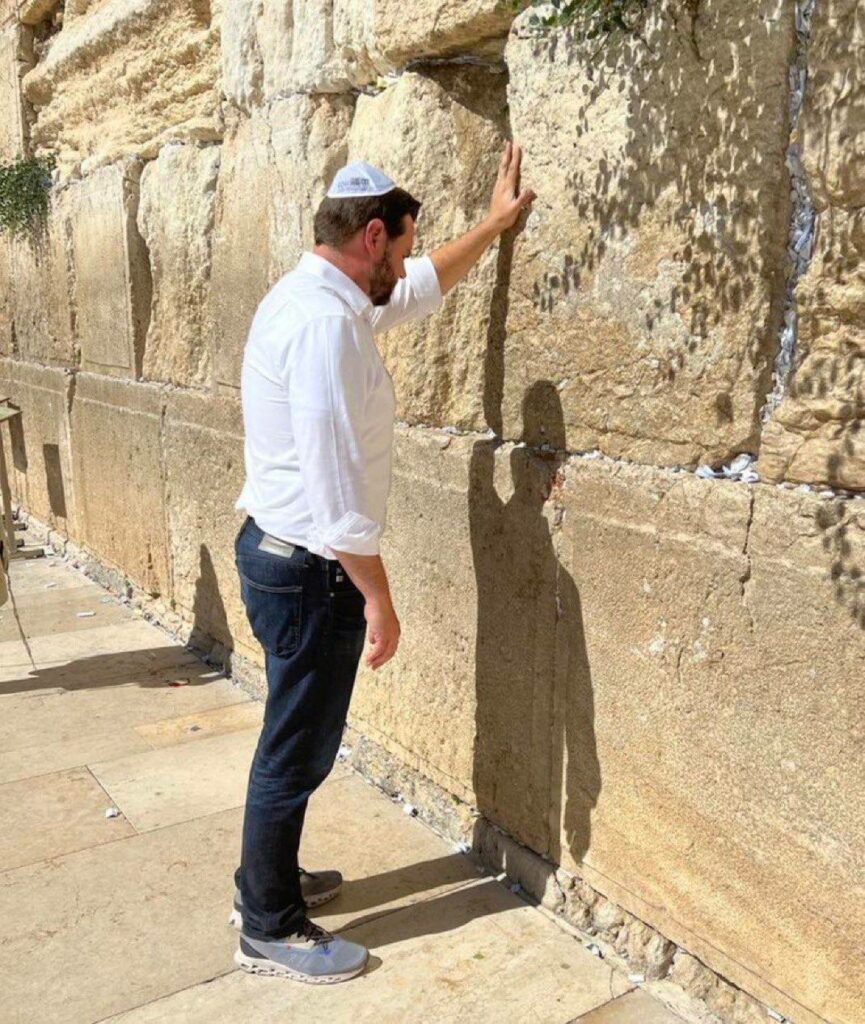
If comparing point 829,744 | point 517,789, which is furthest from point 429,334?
point 829,744

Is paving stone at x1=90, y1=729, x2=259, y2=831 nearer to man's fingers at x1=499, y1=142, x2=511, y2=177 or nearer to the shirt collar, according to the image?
the shirt collar

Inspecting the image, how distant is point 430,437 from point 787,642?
4.61 feet

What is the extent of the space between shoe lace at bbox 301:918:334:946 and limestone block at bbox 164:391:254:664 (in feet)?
6.32

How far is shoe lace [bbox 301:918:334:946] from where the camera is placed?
109 inches

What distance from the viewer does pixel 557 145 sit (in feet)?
8.82

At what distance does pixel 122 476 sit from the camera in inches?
235

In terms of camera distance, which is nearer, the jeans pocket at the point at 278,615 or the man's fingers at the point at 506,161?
the jeans pocket at the point at 278,615

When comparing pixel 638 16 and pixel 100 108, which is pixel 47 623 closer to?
pixel 100 108

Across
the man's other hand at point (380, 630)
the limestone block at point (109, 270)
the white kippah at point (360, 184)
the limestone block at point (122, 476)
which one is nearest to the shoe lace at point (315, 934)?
the man's other hand at point (380, 630)

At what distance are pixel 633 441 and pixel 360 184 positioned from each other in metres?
0.94

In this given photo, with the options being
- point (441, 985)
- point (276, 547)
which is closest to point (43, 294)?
point (276, 547)

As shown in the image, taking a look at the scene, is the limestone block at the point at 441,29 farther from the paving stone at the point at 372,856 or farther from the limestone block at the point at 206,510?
the paving stone at the point at 372,856

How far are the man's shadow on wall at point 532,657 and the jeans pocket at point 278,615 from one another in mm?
676

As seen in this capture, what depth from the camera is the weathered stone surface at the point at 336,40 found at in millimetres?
2941
